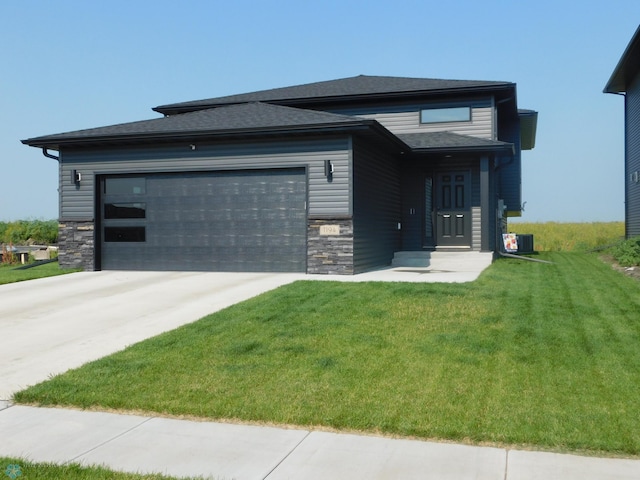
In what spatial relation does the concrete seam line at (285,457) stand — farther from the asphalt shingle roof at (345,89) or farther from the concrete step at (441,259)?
the asphalt shingle roof at (345,89)

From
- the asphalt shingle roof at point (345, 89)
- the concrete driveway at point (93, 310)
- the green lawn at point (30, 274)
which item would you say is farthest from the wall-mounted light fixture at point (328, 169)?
the green lawn at point (30, 274)

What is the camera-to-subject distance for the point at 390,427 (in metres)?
4.48

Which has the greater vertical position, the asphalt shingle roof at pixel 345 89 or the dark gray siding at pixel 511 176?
the asphalt shingle roof at pixel 345 89

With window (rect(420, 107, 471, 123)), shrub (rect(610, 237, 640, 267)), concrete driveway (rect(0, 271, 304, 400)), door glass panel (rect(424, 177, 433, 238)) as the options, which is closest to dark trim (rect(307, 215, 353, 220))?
concrete driveway (rect(0, 271, 304, 400))

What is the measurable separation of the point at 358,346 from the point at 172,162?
918 cm

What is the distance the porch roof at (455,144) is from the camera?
15.8 metres

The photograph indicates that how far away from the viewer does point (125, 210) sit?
15008 millimetres

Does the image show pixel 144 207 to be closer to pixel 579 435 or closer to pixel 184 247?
pixel 184 247

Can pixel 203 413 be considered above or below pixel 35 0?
below

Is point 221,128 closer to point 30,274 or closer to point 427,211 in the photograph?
point 30,274

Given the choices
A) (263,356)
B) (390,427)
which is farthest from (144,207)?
(390,427)

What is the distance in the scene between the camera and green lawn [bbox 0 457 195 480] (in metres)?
3.59

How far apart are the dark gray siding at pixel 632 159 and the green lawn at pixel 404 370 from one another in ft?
45.7

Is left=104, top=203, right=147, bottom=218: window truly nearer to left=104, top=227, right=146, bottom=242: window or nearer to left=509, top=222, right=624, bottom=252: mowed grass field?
left=104, top=227, right=146, bottom=242: window
